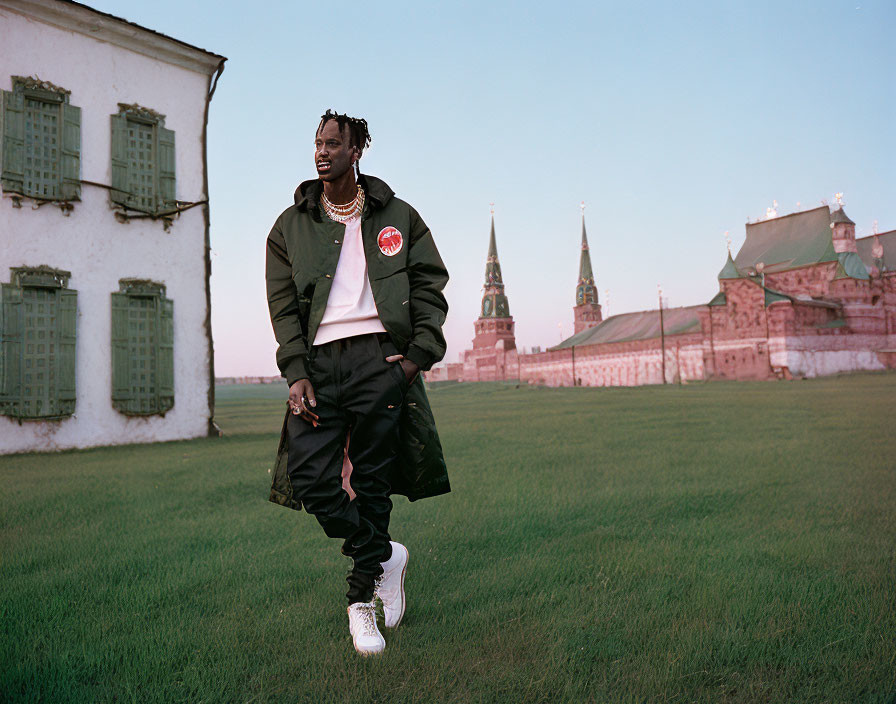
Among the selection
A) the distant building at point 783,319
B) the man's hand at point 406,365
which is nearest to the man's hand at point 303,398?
the man's hand at point 406,365

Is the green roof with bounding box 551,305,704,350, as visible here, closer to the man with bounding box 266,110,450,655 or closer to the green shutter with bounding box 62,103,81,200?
the green shutter with bounding box 62,103,81,200

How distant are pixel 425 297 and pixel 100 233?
34.6 ft

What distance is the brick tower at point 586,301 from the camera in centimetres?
9794

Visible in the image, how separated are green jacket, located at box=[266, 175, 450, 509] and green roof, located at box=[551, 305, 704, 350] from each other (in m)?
48.5

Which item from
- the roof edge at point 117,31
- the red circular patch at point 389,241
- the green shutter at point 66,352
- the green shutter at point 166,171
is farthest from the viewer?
the green shutter at point 166,171

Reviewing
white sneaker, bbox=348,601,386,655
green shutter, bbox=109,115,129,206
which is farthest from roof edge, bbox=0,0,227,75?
white sneaker, bbox=348,601,386,655

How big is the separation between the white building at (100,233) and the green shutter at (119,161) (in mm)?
23

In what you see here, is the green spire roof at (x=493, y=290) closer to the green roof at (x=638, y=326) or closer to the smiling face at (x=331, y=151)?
the green roof at (x=638, y=326)

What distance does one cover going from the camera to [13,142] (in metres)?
10.2

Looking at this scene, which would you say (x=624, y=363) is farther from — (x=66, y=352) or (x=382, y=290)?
(x=382, y=290)

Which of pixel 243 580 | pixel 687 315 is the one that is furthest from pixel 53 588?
pixel 687 315

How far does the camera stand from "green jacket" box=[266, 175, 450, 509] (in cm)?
263

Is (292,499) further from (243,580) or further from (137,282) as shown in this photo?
(137,282)

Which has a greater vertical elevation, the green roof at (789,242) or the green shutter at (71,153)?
the green roof at (789,242)
